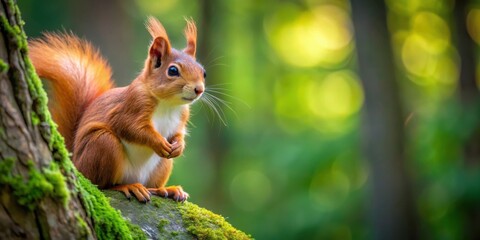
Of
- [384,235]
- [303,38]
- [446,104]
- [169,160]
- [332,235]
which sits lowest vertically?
[169,160]

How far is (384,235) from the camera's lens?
20.8ft

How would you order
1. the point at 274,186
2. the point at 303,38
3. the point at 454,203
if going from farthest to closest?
the point at 303,38 → the point at 274,186 → the point at 454,203

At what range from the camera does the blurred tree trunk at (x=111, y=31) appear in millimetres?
6348

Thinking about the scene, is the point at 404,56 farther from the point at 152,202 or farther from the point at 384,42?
the point at 152,202

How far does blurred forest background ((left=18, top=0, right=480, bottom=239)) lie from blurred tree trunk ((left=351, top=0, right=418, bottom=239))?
0.8 inches

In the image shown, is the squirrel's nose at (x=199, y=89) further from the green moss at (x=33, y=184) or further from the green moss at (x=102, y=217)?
the green moss at (x=33, y=184)

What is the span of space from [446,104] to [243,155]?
684cm

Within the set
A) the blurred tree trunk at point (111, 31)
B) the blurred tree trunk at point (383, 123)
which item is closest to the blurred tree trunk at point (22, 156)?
the blurred tree trunk at point (111, 31)

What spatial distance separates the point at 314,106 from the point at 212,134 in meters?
5.60

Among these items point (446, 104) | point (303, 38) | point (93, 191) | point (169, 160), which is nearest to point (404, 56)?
point (303, 38)

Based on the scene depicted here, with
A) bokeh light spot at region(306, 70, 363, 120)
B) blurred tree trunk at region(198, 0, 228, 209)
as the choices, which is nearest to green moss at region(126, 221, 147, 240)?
blurred tree trunk at region(198, 0, 228, 209)

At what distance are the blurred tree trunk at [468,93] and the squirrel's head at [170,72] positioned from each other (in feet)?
14.1

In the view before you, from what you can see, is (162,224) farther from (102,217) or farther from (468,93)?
(468,93)

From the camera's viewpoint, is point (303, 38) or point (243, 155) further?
point (303, 38)
